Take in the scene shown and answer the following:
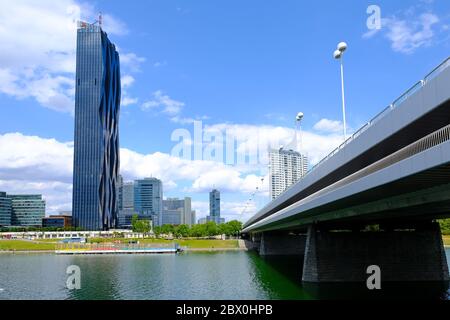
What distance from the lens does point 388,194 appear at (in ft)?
85.9

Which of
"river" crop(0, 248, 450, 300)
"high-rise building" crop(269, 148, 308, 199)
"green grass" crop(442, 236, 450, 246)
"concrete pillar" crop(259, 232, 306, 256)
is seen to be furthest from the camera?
"green grass" crop(442, 236, 450, 246)

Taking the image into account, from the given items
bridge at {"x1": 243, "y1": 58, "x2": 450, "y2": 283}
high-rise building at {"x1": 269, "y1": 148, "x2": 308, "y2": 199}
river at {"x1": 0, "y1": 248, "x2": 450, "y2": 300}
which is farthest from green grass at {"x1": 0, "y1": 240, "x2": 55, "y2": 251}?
bridge at {"x1": 243, "y1": 58, "x2": 450, "y2": 283}

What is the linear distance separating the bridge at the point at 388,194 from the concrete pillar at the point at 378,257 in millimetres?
91

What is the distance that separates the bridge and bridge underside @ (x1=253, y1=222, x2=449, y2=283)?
9 centimetres

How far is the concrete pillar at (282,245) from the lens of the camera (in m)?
103

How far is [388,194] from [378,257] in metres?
21.7

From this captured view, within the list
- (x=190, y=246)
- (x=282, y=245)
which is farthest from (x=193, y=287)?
(x=190, y=246)

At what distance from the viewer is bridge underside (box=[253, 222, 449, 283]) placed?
45.4 metres

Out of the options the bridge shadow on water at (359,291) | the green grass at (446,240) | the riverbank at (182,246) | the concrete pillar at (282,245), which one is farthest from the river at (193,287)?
the green grass at (446,240)

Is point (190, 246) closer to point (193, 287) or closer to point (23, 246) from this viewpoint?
point (23, 246)

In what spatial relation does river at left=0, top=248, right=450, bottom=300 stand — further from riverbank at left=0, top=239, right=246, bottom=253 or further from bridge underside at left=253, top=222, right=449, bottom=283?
riverbank at left=0, top=239, right=246, bottom=253

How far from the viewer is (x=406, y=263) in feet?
150
